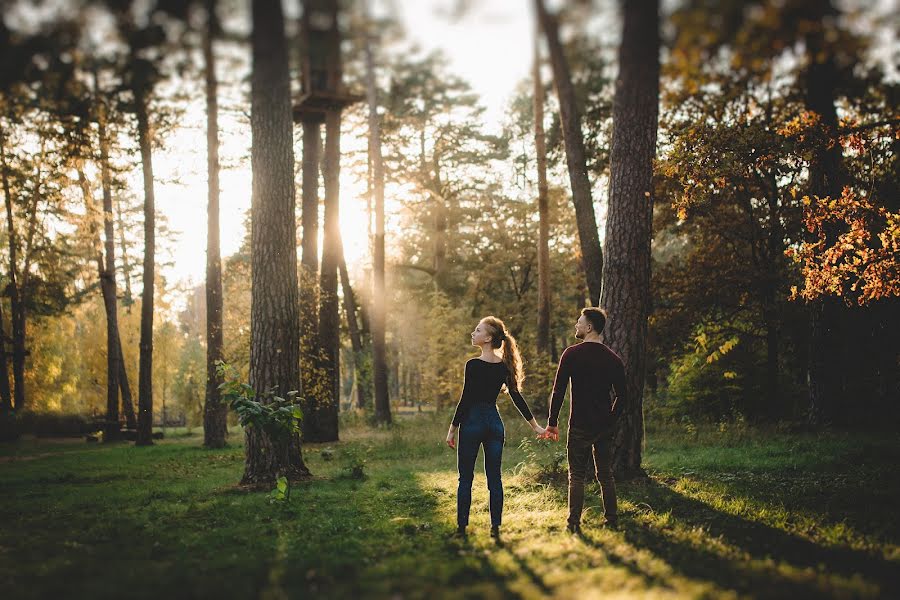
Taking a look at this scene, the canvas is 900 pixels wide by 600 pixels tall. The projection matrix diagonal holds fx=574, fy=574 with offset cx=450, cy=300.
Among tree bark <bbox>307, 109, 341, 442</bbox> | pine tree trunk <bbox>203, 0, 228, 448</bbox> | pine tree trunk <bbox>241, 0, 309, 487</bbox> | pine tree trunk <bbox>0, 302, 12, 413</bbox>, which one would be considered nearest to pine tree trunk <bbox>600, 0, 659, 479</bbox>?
pine tree trunk <bbox>241, 0, 309, 487</bbox>

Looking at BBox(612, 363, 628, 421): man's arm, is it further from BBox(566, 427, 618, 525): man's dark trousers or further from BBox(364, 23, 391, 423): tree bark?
BBox(364, 23, 391, 423): tree bark

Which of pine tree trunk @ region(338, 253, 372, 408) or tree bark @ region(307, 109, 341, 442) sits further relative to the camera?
pine tree trunk @ region(338, 253, 372, 408)

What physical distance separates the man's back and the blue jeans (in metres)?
0.71

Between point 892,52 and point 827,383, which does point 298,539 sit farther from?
point 827,383

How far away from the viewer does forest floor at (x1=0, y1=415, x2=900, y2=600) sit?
13.6 feet

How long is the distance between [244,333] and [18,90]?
1184cm

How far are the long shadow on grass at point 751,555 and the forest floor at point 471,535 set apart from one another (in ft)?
0.08

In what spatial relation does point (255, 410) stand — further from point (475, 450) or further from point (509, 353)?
point (509, 353)

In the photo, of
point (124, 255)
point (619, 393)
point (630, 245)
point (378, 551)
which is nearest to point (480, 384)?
point (619, 393)

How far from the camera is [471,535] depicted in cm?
586

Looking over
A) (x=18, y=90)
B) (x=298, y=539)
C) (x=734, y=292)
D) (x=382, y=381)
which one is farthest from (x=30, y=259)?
(x=734, y=292)

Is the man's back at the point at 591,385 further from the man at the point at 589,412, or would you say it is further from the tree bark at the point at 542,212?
the tree bark at the point at 542,212

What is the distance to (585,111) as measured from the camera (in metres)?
15.4

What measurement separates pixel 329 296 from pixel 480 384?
1233cm
